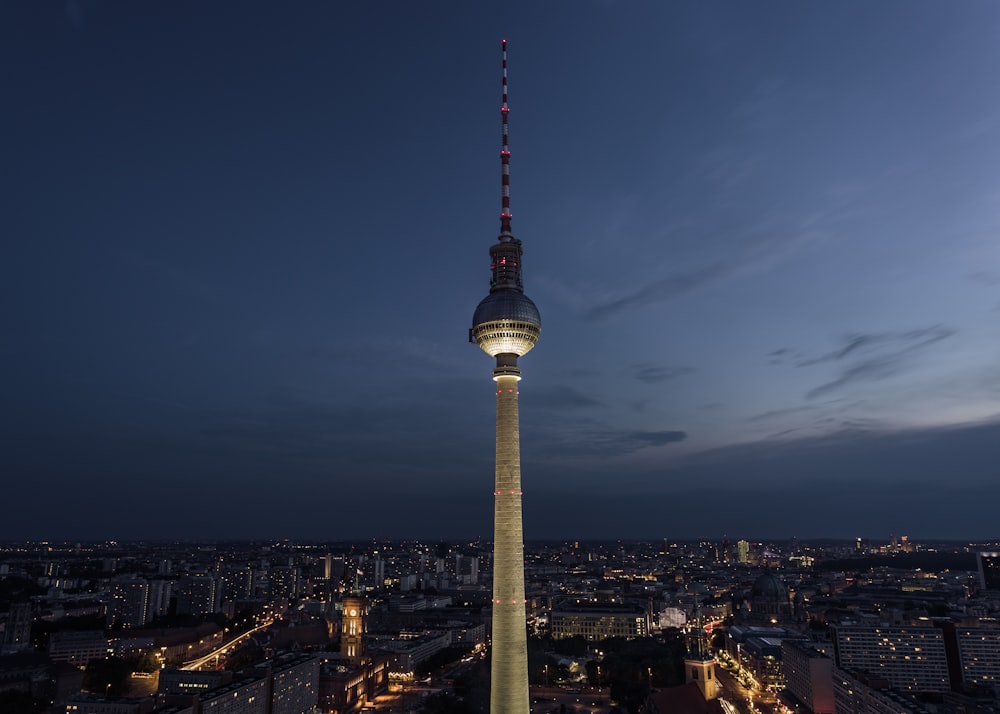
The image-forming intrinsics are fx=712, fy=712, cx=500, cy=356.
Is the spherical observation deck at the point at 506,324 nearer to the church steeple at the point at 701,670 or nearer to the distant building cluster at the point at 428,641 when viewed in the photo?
the distant building cluster at the point at 428,641

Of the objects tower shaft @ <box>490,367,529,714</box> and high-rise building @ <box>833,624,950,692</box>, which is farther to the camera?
high-rise building @ <box>833,624,950,692</box>

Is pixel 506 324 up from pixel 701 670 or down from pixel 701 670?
up

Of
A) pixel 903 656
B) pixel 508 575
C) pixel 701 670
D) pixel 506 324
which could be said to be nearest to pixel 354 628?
pixel 701 670

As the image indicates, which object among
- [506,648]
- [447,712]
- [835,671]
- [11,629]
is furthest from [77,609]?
[835,671]

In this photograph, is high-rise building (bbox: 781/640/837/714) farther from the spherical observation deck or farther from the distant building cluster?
the spherical observation deck

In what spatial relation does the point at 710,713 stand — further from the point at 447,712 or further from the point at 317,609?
the point at 317,609

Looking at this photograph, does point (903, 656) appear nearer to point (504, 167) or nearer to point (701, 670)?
point (701, 670)

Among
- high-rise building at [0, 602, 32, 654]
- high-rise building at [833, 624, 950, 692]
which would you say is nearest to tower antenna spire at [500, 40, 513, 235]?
high-rise building at [833, 624, 950, 692]
